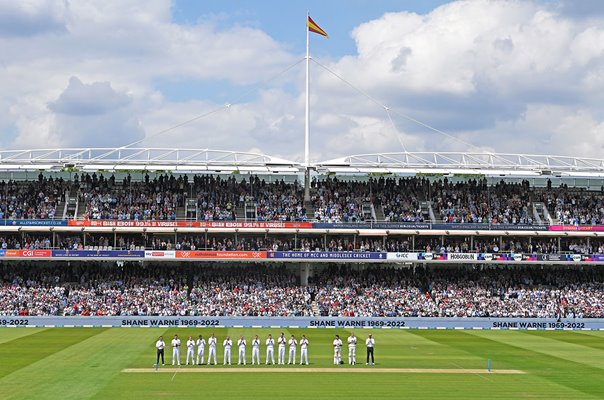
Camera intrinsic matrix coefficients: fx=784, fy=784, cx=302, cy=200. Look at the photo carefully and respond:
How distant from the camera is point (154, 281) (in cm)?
5803

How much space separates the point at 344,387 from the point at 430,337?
66.1ft

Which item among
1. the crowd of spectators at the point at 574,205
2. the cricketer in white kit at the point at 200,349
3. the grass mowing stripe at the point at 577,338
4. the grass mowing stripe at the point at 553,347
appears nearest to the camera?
the cricketer in white kit at the point at 200,349

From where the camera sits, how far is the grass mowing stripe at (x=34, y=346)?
3154cm

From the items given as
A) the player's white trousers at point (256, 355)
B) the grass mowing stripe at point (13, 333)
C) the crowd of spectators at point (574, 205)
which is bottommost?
the grass mowing stripe at point (13, 333)

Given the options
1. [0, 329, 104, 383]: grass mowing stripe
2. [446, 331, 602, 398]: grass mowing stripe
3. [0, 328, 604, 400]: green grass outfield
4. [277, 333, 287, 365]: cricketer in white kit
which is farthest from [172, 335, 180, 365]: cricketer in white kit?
[446, 331, 602, 398]: grass mowing stripe

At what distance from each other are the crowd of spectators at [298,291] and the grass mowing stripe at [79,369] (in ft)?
38.2

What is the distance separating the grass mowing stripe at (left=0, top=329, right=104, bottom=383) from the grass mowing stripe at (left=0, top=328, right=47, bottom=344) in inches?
14.2

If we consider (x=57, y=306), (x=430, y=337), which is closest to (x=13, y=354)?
(x=57, y=306)

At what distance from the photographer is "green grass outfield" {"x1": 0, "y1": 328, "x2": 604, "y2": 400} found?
25.6m

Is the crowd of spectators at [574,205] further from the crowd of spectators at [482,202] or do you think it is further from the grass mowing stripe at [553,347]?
the grass mowing stripe at [553,347]

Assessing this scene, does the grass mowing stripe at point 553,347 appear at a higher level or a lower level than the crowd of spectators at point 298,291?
lower

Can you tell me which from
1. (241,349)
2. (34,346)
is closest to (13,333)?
(34,346)

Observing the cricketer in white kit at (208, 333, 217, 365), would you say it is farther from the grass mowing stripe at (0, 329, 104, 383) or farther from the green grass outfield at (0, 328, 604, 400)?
the grass mowing stripe at (0, 329, 104, 383)

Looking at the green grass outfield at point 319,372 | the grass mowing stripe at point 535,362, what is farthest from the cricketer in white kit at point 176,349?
the grass mowing stripe at point 535,362
